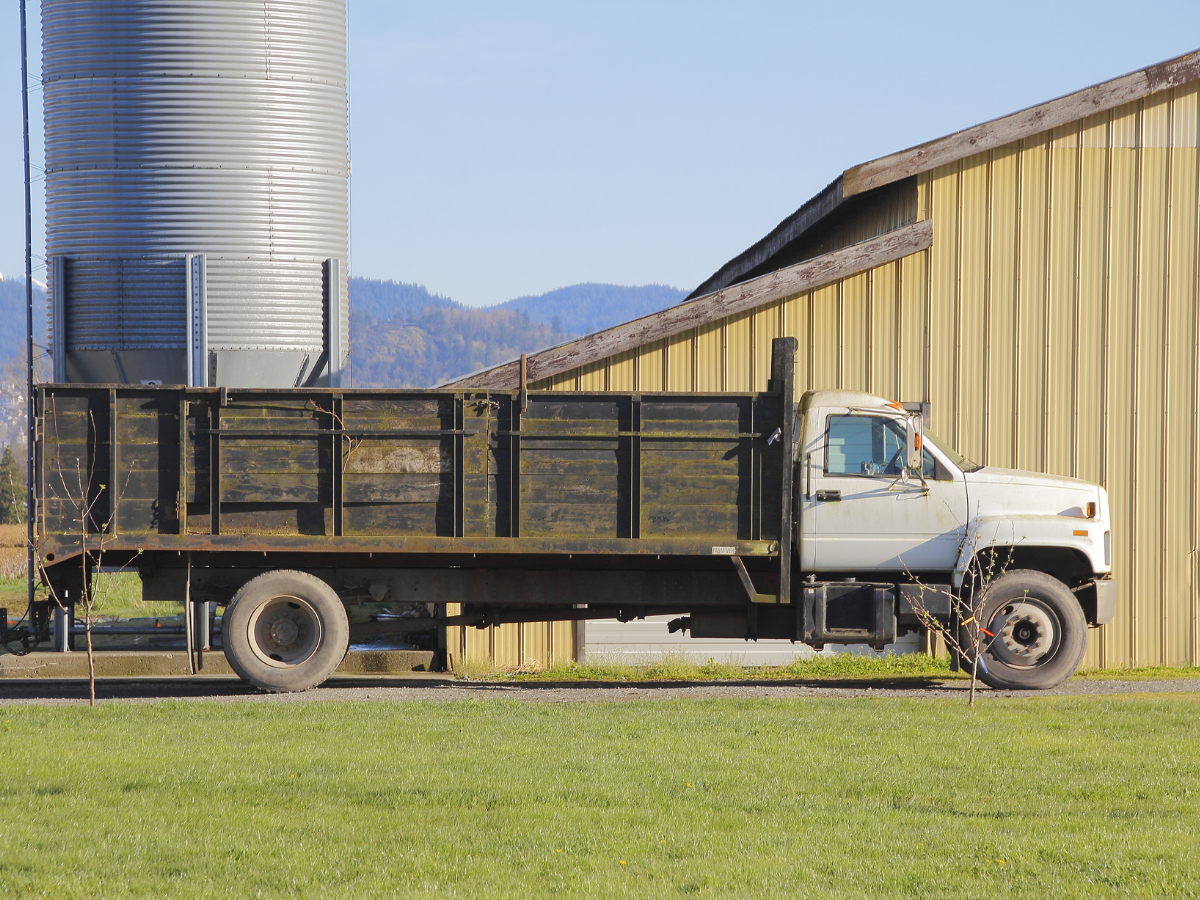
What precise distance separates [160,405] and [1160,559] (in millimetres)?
10991

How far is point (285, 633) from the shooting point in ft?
39.3

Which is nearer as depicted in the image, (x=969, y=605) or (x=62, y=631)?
(x=969, y=605)

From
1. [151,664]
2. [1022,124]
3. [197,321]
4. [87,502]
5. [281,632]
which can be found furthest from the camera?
[197,321]

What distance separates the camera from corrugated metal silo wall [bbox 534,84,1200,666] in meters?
14.6

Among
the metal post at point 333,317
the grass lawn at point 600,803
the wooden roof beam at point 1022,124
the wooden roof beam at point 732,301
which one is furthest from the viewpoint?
the metal post at point 333,317

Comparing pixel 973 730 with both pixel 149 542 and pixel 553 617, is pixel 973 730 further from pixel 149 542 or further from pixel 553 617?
pixel 149 542

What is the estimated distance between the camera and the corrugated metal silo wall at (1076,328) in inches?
574

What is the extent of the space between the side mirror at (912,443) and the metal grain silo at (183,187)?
7624 millimetres

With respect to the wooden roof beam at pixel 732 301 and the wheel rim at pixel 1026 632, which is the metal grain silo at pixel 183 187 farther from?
the wheel rim at pixel 1026 632

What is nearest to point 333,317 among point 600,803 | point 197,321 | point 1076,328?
point 197,321

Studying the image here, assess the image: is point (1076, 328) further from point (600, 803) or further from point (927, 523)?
point (600, 803)

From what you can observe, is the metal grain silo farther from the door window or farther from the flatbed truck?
the door window

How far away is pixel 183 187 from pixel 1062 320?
10.5 metres

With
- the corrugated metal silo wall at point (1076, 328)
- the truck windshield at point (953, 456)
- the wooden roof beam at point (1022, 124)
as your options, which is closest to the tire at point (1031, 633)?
the truck windshield at point (953, 456)
